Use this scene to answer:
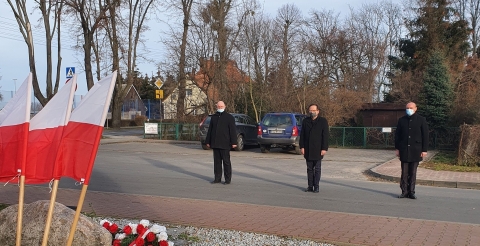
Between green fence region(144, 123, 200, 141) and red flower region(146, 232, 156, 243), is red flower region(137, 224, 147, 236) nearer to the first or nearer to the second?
red flower region(146, 232, 156, 243)

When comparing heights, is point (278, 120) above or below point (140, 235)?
above

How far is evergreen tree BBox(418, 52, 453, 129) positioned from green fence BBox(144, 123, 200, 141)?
12.1 m

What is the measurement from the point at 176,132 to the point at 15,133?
26119mm

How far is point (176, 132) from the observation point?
102 ft

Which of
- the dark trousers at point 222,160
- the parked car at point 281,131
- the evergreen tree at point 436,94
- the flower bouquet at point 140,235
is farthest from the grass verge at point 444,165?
the flower bouquet at point 140,235

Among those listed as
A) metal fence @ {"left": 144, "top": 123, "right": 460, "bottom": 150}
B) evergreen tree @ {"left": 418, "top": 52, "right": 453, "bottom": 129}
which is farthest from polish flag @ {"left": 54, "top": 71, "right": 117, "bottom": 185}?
evergreen tree @ {"left": 418, "top": 52, "right": 453, "bottom": 129}

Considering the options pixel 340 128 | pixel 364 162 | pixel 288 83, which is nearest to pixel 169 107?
pixel 288 83

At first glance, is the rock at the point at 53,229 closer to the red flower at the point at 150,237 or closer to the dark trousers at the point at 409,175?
the red flower at the point at 150,237

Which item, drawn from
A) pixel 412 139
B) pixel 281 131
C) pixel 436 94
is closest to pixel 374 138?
pixel 436 94

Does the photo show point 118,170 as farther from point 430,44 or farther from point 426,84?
point 430,44

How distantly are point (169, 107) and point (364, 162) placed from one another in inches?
793

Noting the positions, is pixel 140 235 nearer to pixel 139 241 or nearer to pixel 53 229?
pixel 139 241

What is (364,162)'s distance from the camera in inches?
733

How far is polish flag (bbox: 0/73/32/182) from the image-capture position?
4.80 metres
